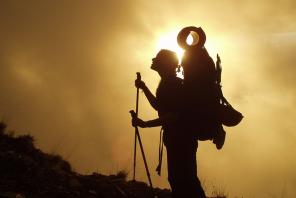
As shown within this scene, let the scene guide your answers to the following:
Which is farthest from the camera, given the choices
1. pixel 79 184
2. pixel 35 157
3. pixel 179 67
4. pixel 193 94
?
pixel 35 157

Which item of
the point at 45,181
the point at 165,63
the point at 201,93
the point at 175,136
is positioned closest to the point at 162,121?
the point at 175,136

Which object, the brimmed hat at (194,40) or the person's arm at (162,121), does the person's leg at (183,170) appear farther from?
the brimmed hat at (194,40)

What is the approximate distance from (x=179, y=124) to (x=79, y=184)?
3.79m

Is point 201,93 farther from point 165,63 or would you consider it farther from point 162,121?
point 165,63

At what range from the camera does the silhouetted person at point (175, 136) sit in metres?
6.55

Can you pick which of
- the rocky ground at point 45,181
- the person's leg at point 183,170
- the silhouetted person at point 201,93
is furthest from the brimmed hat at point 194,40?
the rocky ground at point 45,181

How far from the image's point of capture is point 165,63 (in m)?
6.97

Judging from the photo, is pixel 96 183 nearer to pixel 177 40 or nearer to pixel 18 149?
pixel 18 149

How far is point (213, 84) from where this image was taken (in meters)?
6.49

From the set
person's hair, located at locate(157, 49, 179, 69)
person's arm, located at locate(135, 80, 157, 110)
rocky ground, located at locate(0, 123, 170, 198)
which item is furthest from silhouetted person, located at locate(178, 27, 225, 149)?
rocky ground, located at locate(0, 123, 170, 198)

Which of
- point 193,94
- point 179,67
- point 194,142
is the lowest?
point 194,142

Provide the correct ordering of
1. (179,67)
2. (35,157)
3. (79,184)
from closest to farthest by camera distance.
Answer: (179,67), (79,184), (35,157)

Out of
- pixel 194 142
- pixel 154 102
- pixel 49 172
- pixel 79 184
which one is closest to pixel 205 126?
pixel 194 142

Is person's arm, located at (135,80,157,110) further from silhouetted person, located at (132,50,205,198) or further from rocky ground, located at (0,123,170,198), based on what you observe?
rocky ground, located at (0,123,170,198)
